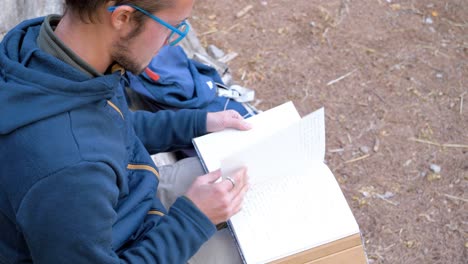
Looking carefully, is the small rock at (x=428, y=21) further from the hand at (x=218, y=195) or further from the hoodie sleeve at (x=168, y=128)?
the hand at (x=218, y=195)

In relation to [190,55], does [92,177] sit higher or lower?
higher

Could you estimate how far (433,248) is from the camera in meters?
2.58

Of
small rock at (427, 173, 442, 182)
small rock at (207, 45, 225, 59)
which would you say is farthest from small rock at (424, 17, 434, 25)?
small rock at (207, 45, 225, 59)

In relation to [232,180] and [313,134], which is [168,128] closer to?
[232,180]

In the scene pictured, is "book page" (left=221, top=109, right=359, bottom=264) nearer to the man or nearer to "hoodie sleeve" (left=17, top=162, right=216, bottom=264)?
the man

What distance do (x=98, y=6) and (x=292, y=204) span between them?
2.84ft

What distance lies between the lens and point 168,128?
2.03 metres

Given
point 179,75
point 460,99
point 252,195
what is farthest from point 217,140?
point 460,99

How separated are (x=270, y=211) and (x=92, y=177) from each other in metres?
0.67

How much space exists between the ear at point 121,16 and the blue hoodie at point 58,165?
0.14 m

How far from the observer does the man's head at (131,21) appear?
1318mm

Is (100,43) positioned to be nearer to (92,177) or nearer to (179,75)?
(92,177)

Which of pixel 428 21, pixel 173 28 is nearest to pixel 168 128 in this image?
pixel 173 28

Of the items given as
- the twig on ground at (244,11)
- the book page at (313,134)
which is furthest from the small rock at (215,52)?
the book page at (313,134)
